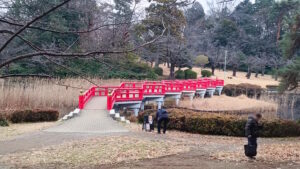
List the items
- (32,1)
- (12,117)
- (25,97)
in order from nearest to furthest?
(32,1) < (12,117) < (25,97)

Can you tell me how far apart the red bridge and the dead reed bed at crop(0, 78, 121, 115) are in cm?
142

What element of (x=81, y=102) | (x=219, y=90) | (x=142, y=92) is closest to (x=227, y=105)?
(x=219, y=90)

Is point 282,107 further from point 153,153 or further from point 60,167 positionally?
point 60,167

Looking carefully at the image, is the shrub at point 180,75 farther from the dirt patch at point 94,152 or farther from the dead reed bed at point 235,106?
the dirt patch at point 94,152

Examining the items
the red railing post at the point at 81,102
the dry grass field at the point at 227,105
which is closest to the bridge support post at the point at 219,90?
the dry grass field at the point at 227,105

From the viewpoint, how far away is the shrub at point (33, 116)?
1752 centimetres

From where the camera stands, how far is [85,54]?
4902 mm

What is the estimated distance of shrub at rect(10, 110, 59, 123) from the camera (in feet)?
57.5

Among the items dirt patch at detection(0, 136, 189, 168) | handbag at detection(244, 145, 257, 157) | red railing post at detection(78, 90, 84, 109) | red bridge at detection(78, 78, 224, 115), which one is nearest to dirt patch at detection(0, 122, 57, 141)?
dirt patch at detection(0, 136, 189, 168)

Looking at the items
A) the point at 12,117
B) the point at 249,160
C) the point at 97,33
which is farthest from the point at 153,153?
the point at 12,117

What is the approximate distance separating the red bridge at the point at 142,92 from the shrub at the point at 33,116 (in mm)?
1772

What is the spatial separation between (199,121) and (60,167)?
28.9 feet

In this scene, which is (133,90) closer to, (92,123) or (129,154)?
(92,123)

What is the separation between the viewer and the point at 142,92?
77.6 feet
